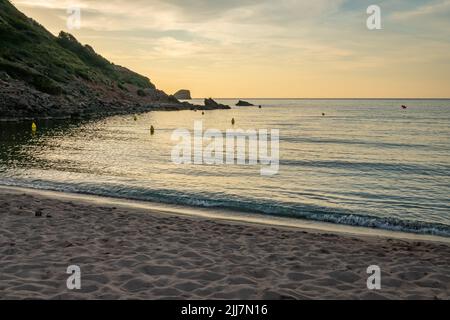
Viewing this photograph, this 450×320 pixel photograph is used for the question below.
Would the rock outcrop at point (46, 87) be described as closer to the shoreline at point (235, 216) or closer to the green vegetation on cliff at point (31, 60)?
the green vegetation on cliff at point (31, 60)

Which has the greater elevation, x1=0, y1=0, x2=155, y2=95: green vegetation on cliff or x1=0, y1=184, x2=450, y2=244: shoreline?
x1=0, y1=0, x2=155, y2=95: green vegetation on cliff

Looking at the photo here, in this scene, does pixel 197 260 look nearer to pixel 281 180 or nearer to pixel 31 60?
Answer: pixel 281 180

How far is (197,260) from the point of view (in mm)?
10273

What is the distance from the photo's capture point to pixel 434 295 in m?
8.39

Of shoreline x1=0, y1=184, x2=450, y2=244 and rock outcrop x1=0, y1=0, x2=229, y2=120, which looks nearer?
shoreline x1=0, y1=184, x2=450, y2=244

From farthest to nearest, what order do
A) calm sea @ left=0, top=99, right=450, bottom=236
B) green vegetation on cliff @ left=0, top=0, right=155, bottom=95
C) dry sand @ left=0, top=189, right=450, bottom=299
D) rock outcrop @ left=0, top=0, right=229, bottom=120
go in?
1. green vegetation on cliff @ left=0, top=0, right=155, bottom=95
2. rock outcrop @ left=0, top=0, right=229, bottom=120
3. calm sea @ left=0, top=99, right=450, bottom=236
4. dry sand @ left=0, top=189, right=450, bottom=299

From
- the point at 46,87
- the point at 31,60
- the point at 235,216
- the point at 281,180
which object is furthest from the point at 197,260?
the point at 31,60

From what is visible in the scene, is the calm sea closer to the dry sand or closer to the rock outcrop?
the dry sand

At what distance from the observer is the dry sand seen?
27.3ft

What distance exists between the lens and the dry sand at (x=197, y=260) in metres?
8.34

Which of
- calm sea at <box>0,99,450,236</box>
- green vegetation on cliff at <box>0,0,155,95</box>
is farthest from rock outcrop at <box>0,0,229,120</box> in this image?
calm sea at <box>0,99,450,236</box>

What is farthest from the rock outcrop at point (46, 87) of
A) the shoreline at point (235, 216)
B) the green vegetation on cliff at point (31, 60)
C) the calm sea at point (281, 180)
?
the shoreline at point (235, 216)

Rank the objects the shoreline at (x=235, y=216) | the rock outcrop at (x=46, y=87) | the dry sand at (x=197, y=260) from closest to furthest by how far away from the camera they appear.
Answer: the dry sand at (x=197, y=260)
the shoreline at (x=235, y=216)
the rock outcrop at (x=46, y=87)

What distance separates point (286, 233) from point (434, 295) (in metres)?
5.71
